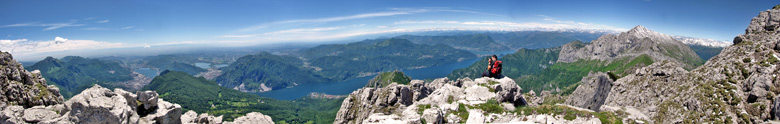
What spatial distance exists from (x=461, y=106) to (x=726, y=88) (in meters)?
38.7

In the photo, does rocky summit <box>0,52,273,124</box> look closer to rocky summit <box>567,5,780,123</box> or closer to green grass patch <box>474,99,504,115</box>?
green grass patch <box>474,99,504,115</box>

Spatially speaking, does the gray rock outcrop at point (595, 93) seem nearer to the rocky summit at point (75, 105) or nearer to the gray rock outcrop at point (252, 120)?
the gray rock outcrop at point (252, 120)

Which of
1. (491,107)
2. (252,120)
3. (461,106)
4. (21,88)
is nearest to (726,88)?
(491,107)

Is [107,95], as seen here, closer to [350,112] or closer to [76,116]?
[76,116]

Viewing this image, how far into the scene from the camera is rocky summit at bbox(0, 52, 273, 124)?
53.7ft

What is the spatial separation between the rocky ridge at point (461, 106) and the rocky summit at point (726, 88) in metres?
8.30

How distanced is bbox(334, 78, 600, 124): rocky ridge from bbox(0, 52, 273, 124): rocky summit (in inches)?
595

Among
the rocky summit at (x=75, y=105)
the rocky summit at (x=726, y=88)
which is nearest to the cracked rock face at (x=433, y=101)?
the rocky summit at (x=726, y=88)

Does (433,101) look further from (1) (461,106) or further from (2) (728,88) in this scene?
(2) (728,88)

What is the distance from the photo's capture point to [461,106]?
24656mm

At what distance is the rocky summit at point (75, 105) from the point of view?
16359mm

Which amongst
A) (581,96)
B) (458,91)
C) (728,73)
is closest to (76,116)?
(458,91)

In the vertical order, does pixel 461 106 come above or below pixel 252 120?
above

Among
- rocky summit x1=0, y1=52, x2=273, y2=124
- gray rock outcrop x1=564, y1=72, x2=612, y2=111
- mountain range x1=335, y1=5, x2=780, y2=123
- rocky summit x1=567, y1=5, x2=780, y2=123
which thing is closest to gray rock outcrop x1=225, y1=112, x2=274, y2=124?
rocky summit x1=0, y1=52, x2=273, y2=124
